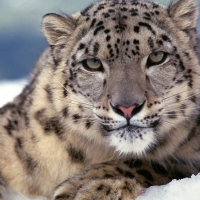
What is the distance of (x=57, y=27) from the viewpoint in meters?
3.70

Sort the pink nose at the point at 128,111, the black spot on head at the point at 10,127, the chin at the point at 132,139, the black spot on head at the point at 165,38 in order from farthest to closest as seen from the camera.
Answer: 1. the black spot on head at the point at 10,127
2. the black spot on head at the point at 165,38
3. the chin at the point at 132,139
4. the pink nose at the point at 128,111

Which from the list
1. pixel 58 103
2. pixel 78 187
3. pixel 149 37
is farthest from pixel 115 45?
pixel 78 187

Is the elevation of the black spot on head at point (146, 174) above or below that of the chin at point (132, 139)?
below

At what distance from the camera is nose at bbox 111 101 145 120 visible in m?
3.09

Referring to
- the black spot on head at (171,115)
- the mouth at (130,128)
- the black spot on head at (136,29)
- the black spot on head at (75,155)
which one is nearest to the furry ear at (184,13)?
the black spot on head at (136,29)

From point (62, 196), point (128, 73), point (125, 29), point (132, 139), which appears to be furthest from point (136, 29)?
point (62, 196)

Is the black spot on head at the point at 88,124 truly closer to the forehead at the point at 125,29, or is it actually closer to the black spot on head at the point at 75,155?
the black spot on head at the point at 75,155

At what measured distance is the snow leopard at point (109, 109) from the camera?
10.6 ft

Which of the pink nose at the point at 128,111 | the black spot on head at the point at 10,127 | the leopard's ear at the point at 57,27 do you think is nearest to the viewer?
the pink nose at the point at 128,111

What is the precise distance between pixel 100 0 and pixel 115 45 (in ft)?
2.28

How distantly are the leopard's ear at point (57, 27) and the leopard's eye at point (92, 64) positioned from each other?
304 mm

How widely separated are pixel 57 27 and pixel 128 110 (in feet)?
2.79

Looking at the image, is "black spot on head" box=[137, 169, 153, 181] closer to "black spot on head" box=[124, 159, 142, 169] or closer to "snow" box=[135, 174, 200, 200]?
Result: "black spot on head" box=[124, 159, 142, 169]

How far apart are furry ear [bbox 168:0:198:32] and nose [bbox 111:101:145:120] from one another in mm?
708
